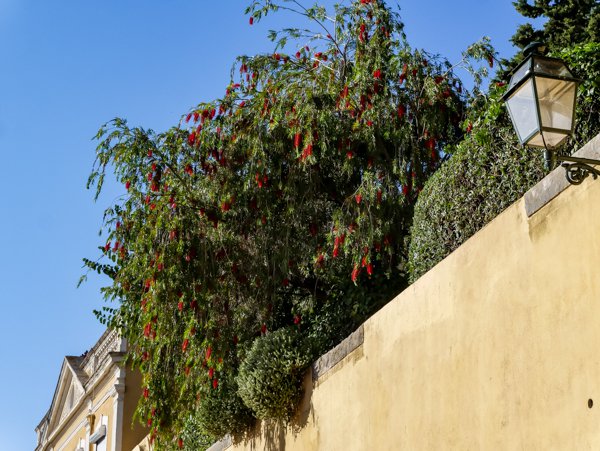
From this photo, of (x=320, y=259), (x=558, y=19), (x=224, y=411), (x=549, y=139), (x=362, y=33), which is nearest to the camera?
(x=549, y=139)

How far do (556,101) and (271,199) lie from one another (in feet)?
19.9

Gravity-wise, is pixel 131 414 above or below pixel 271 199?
above

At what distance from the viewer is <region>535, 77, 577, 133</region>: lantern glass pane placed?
536 centimetres

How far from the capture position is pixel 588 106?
249 inches

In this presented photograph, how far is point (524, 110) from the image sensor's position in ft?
17.9

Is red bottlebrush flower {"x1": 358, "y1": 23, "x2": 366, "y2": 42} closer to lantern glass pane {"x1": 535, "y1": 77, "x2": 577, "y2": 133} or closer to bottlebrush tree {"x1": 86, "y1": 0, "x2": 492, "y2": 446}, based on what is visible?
bottlebrush tree {"x1": 86, "y1": 0, "x2": 492, "y2": 446}

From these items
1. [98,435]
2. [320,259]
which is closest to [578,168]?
[320,259]

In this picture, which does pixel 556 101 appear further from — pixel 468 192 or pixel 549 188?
pixel 468 192

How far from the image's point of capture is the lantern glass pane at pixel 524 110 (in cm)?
537

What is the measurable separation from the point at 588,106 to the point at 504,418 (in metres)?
2.05

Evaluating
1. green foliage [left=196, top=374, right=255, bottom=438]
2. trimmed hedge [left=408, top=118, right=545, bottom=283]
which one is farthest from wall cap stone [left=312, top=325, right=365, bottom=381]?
green foliage [left=196, top=374, right=255, bottom=438]

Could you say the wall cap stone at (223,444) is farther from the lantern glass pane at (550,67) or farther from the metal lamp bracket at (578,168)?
the lantern glass pane at (550,67)

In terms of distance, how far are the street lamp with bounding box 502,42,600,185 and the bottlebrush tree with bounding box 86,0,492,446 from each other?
4.42m

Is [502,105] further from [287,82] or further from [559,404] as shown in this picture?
[287,82]
